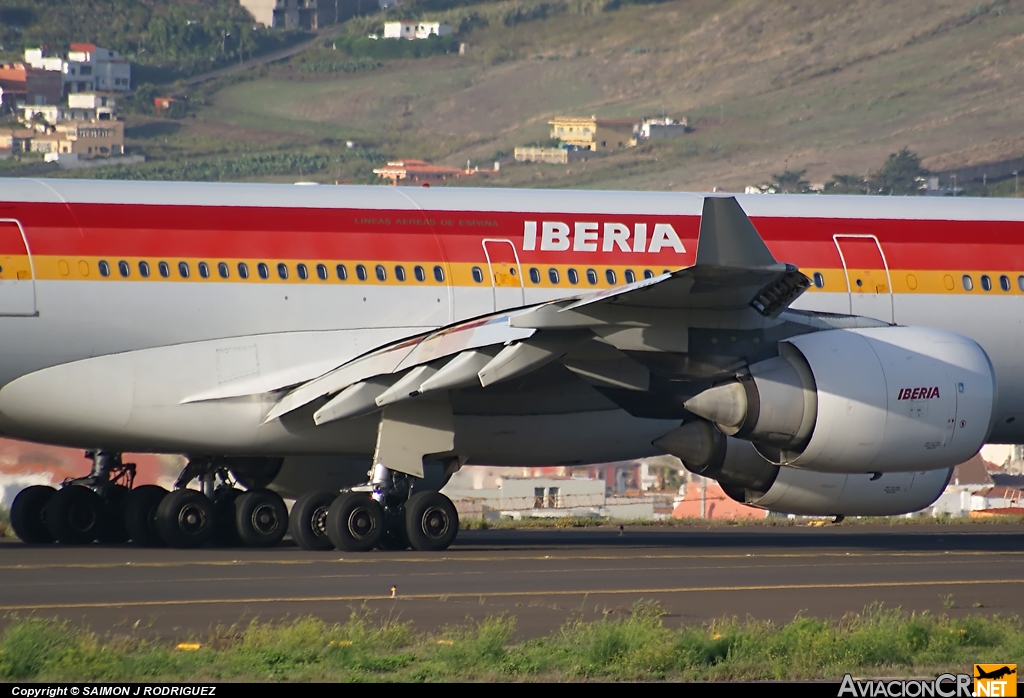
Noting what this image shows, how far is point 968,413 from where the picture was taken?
19.8 meters

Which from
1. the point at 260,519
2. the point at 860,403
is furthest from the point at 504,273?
the point at 860,403

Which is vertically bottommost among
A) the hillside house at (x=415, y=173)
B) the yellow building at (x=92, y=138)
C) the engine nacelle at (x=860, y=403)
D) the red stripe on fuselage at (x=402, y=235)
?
the engine nacelle at (x=860, y=403)

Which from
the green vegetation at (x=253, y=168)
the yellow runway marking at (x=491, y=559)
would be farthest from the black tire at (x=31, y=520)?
the green vegetation at (x=253, y=168)

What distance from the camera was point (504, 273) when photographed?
72.6ft

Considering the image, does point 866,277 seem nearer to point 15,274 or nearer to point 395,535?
point 395,535

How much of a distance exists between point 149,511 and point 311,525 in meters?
3.23

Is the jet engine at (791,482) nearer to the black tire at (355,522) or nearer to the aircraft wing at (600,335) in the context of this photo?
the aircraft wing at (600,335)

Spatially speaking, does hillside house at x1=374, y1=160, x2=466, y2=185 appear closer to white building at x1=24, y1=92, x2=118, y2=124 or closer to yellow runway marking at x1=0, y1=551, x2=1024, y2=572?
white building at x1=24, y1=92, x2=118, y2=124

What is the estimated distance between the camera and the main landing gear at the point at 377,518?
2036 cm

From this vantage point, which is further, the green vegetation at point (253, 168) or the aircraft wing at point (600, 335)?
the green vegetation at point (253, 168)

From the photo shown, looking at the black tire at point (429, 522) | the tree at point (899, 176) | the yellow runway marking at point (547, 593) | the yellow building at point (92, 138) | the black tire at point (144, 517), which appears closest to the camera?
the yellow runway marking at point (547, 593)

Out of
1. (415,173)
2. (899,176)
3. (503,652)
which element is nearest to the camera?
(503,652)

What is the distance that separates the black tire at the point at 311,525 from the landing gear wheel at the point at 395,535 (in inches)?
27.1

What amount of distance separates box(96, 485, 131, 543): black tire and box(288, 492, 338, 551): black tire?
3488 millimetres
